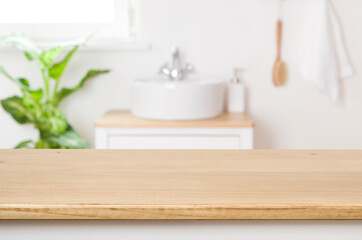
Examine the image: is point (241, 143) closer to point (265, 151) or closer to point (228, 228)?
point (265, 151)

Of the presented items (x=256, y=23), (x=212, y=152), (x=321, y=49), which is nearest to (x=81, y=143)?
(x=256, y=23)

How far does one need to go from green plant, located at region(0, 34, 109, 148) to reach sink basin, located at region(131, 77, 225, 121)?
13.2 inches

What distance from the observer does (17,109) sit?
2.26 meters

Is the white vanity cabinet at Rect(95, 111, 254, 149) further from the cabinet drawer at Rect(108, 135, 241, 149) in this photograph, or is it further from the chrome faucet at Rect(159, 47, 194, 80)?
the chrome faucet at Rect(159, 47, 194, 80)

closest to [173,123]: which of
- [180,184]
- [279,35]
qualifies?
[279,35]

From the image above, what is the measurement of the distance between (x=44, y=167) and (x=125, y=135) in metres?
1.28

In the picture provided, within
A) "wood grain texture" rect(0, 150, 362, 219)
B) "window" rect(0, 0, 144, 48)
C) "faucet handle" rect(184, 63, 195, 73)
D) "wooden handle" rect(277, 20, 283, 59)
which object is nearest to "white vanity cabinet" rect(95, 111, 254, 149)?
"faucet handle" rect(184, 63, 195, 73)

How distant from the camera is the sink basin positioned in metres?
2.00

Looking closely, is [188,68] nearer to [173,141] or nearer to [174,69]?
[174,69]

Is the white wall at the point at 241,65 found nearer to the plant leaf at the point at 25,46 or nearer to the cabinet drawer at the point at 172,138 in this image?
the plant leaf at the point at 25,46

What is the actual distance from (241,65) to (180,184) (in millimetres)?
1796

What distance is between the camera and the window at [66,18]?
244 centimetres

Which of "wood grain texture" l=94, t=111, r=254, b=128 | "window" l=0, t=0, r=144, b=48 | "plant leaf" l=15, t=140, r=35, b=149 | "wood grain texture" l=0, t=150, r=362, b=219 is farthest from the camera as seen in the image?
"window" l=0, t=0, r=144, b=48

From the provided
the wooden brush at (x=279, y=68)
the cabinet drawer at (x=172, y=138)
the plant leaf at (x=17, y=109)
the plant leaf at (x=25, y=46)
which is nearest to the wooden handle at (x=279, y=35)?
the wooden brush at (x=279, y=68)
